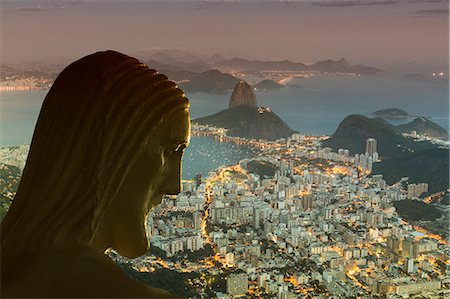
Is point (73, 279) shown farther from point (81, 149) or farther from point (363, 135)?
point (363, 135)

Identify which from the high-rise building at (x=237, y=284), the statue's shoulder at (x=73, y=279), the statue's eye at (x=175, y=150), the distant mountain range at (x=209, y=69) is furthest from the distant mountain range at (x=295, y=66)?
the statue's shoulder at (x=73, y=279)

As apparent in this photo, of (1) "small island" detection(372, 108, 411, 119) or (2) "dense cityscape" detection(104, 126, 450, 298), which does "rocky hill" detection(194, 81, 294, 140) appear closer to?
(2) "dense cityscape" detection(104, 126, 450, 298)

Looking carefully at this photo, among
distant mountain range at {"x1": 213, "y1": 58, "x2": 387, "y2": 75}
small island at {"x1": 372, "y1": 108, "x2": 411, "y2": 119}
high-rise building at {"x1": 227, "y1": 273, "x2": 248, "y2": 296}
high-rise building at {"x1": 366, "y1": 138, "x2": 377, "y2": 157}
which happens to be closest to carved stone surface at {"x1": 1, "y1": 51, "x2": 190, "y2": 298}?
high-rise building at {"x1": 227, "y1": 273, "x2": 248, "y2": 296}

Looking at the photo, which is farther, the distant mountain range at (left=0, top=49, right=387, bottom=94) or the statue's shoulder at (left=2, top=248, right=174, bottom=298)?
the distant mountain range at (left=0, top=49, right=387, bottom=94)

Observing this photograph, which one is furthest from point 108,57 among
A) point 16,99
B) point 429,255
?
point 429,255

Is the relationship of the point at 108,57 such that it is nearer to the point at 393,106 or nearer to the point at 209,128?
the point at 209,128

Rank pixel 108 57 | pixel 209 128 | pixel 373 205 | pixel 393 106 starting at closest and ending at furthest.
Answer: pixel 108 57 → pixel 373 205 → pixel 209 128 → pixel 393 106

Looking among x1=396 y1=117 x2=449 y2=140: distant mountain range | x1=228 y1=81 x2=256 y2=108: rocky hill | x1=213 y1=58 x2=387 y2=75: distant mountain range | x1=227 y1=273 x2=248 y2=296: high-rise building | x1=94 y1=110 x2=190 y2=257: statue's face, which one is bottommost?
x1=227 y1=273 x2=248 y2=296: high-rise building
